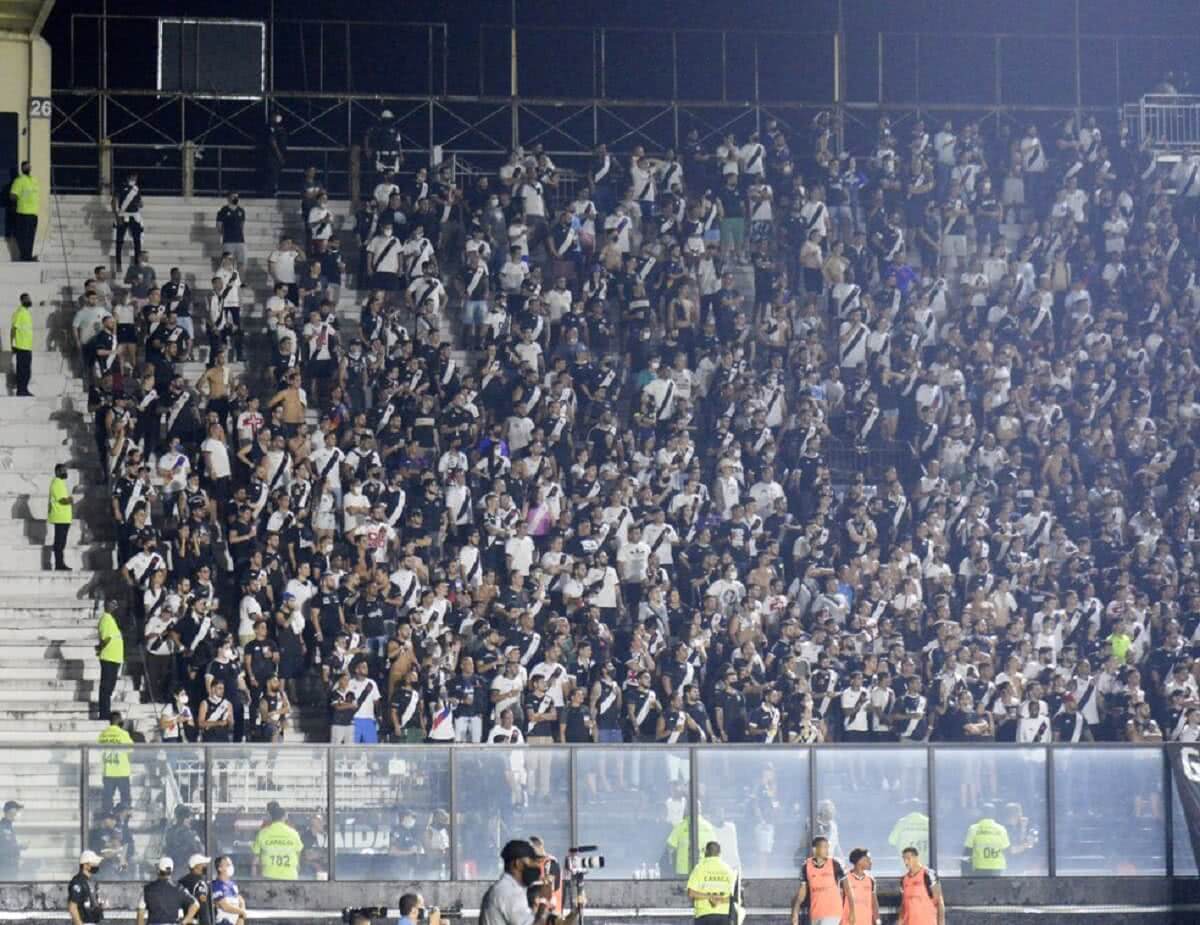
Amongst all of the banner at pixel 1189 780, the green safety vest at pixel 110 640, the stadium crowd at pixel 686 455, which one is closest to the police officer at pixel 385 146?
the stadium crowd at pixel 686 455

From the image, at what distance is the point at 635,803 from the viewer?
25594 millimetres

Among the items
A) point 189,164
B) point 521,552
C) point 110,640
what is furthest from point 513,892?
point 189,164

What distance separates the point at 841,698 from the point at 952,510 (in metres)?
4.14

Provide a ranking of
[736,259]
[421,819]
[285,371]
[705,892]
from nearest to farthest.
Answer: [705,892], [421,819], [285,371], [736,259]

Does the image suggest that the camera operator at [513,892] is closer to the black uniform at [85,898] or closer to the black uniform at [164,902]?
the black uniform at [164,902]

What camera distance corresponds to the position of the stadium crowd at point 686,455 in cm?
2794

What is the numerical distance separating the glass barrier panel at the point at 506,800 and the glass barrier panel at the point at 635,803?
198 mm

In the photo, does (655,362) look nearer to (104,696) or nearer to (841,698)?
(841,698)

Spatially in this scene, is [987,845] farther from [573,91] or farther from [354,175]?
[573,91]

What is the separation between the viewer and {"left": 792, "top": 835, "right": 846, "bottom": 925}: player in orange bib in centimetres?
2295

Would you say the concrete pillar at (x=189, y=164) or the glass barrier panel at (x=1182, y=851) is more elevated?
the concrete pillar at (x=189, y=164)

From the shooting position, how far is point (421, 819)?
25.3m

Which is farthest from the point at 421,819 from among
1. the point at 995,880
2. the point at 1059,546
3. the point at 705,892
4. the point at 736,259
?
the point at 736,259

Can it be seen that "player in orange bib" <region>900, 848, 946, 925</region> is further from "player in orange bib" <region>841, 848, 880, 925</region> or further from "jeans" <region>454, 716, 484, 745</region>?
"jeans" <region>454, 716, 484, 745</region>
